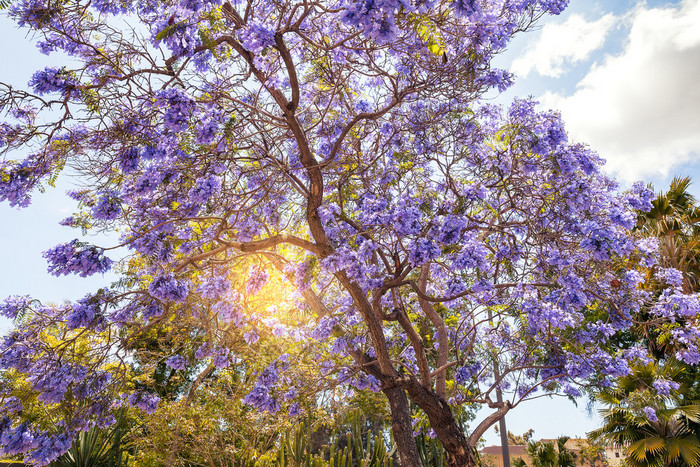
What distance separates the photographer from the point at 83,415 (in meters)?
5.00

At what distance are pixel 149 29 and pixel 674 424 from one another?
443 inches

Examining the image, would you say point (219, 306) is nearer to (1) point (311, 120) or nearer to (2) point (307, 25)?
(1) point (311, 120)

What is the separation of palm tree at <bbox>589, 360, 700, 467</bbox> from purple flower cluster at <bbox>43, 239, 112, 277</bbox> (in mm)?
8849

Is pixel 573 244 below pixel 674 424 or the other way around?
the other way around

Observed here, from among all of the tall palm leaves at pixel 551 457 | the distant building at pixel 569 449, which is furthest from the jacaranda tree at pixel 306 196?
the tall palm leaves at pixel 551 457

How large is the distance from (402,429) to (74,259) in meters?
4.58

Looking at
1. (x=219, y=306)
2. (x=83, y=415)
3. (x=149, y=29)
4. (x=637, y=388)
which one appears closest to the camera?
(x=83, y=415)

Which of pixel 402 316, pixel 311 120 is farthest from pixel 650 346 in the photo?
pixel 311 120

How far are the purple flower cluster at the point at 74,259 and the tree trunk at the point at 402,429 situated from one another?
3989mm

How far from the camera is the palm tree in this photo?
8.67 metres

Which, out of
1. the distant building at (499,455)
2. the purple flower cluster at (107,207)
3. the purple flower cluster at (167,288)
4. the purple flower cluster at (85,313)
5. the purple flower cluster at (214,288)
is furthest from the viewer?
the distant building at (499,455)

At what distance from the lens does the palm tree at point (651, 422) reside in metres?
8.67

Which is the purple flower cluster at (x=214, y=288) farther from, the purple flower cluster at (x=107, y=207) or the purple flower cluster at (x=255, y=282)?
the purple flower cluster at (x=107, y=207)

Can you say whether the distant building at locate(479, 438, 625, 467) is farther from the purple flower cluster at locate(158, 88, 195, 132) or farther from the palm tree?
the purple flower cluster at locate(158, 88, 195, 132)
